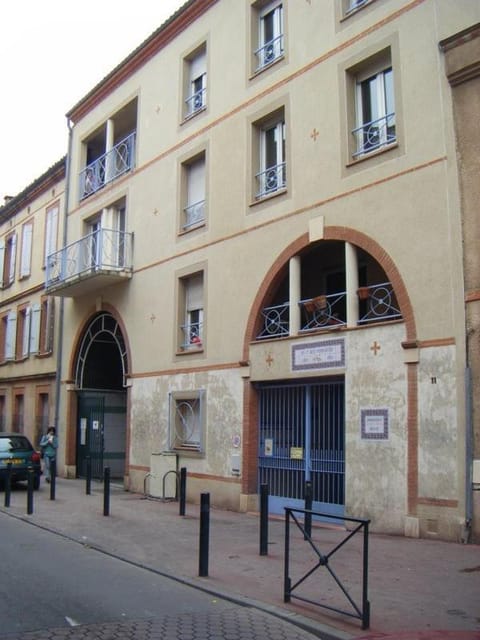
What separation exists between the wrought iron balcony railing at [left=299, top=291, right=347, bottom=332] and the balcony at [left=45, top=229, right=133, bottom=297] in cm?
702

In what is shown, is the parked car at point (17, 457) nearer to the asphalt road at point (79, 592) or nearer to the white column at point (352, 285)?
the asphalt road at point (79, 592)

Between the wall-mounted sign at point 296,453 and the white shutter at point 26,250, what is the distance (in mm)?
16823

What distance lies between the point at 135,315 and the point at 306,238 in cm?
704

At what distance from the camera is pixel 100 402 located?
21.1 meters

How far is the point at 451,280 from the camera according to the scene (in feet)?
33.9

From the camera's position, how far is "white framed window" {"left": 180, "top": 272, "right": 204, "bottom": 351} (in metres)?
16.4

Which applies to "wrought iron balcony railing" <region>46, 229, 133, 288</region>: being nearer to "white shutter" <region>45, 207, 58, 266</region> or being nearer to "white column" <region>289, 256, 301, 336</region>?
"white shutter" <region>45, 207, 58, 266</region>

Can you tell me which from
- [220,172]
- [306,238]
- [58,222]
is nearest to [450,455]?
[306,238]

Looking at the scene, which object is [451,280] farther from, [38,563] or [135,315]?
[135,315]

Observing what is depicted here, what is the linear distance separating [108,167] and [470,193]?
43.6 feet

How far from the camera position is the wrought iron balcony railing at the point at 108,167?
2014 cm

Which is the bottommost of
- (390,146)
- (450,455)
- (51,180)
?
(450,455)

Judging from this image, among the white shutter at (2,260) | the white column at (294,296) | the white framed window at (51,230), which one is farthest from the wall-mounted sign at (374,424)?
A: the white shutter at (2,260)

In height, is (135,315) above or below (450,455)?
above
